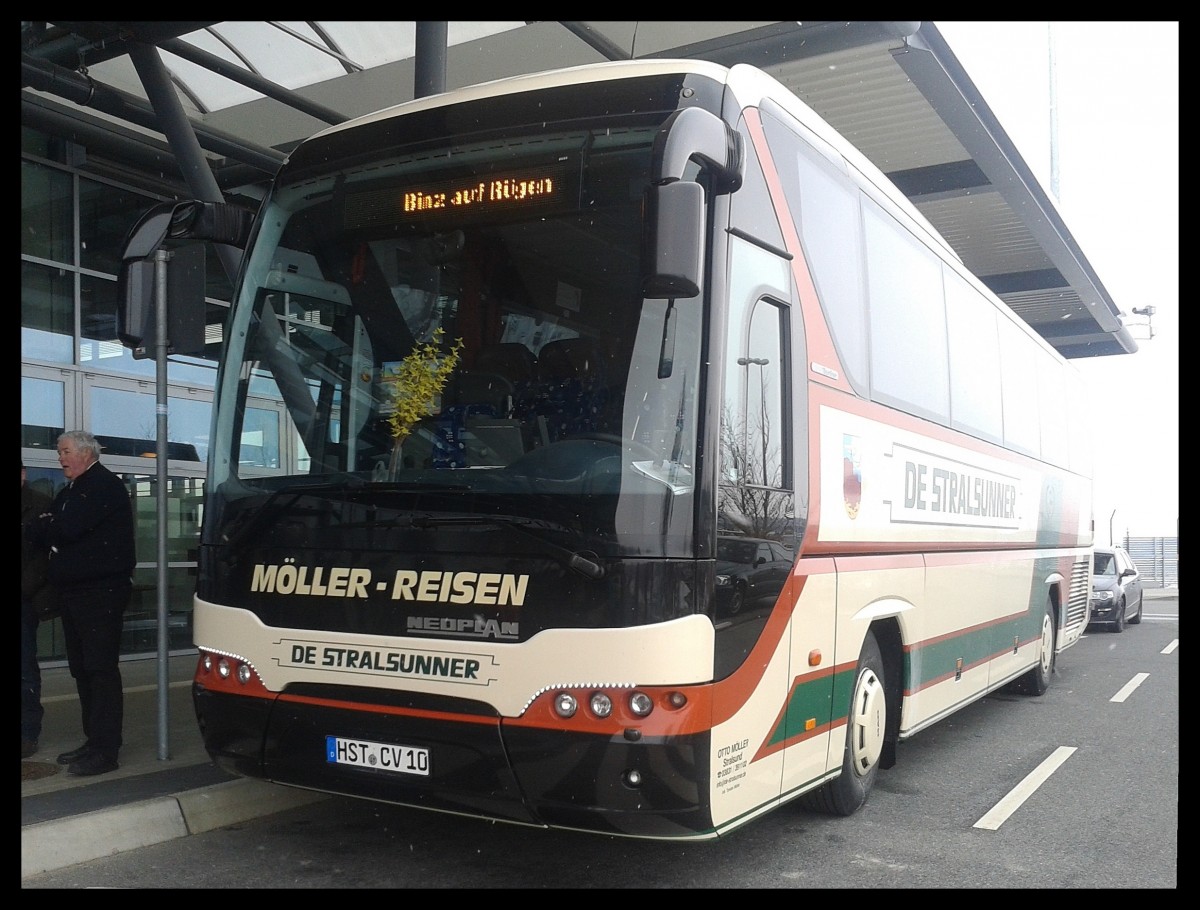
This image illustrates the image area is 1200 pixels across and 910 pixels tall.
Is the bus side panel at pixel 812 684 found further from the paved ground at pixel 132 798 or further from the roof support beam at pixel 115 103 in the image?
the roof support beam at pixel 115 103

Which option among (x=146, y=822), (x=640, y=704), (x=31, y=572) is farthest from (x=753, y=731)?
(x=31, y=572)


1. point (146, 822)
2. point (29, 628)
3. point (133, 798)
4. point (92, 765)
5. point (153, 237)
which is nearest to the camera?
point (146, 822)

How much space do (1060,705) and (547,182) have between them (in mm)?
8012

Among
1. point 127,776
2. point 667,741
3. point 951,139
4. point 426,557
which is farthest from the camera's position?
point 951,139

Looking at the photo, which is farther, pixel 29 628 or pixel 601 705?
pixel 29 628

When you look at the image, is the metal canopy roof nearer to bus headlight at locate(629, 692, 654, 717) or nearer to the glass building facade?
the glass building facade

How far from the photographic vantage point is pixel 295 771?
15.9ft

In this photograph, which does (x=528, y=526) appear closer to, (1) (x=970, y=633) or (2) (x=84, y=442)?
(2) (x=84, y=442)

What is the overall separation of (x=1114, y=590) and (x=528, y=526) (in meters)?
18.3

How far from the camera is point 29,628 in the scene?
7.11m

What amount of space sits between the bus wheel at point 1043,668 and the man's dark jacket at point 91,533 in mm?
8080

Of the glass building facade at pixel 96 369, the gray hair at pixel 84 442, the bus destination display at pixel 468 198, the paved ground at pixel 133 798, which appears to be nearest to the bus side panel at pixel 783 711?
the bus destination display at pixel 468 198
